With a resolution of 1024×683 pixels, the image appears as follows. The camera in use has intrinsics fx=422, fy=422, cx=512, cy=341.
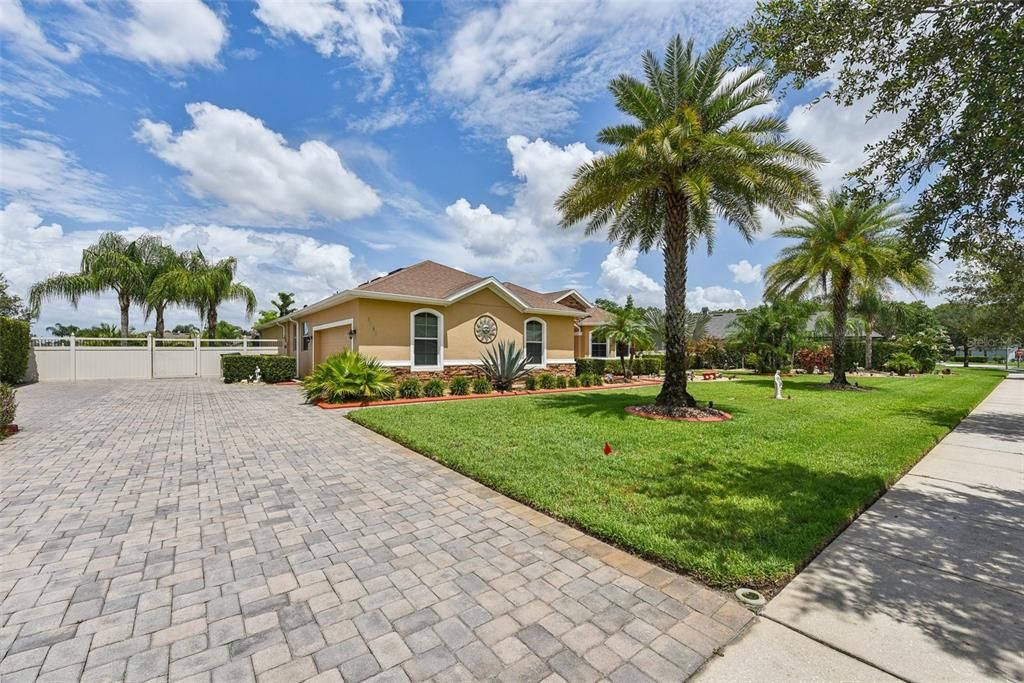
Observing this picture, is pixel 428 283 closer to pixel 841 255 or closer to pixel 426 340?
pixel 426 340

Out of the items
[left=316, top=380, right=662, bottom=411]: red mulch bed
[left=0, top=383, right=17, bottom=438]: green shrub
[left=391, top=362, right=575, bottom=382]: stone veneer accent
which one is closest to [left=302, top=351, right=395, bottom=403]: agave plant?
[left=316, top=380, right=662, bottom=411]: red mulch bed

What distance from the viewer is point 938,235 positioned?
4.28m

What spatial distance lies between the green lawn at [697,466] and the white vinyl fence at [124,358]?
18.2 metres

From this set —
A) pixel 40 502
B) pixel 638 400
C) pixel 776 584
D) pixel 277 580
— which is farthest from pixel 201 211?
pixel 776 584

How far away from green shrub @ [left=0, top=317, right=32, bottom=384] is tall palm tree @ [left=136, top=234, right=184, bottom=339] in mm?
5821

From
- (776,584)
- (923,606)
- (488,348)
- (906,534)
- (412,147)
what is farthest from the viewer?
(488,348)

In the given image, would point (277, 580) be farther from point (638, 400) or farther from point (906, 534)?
point (638, 400)

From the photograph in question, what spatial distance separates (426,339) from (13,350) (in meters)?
17.1

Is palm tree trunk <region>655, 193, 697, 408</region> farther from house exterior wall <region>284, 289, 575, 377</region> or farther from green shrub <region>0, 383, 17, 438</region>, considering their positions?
green shrub <region>0, 383, 17, 438</region>

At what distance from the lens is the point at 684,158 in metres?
9.84

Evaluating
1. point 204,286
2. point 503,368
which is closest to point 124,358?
point 204,286

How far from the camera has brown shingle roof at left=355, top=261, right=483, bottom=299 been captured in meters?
15.3

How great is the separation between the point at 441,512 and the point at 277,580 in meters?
1.66

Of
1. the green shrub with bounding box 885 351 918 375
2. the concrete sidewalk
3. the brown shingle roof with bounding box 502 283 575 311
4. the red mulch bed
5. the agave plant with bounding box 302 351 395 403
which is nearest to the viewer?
the concrete sidewalk
